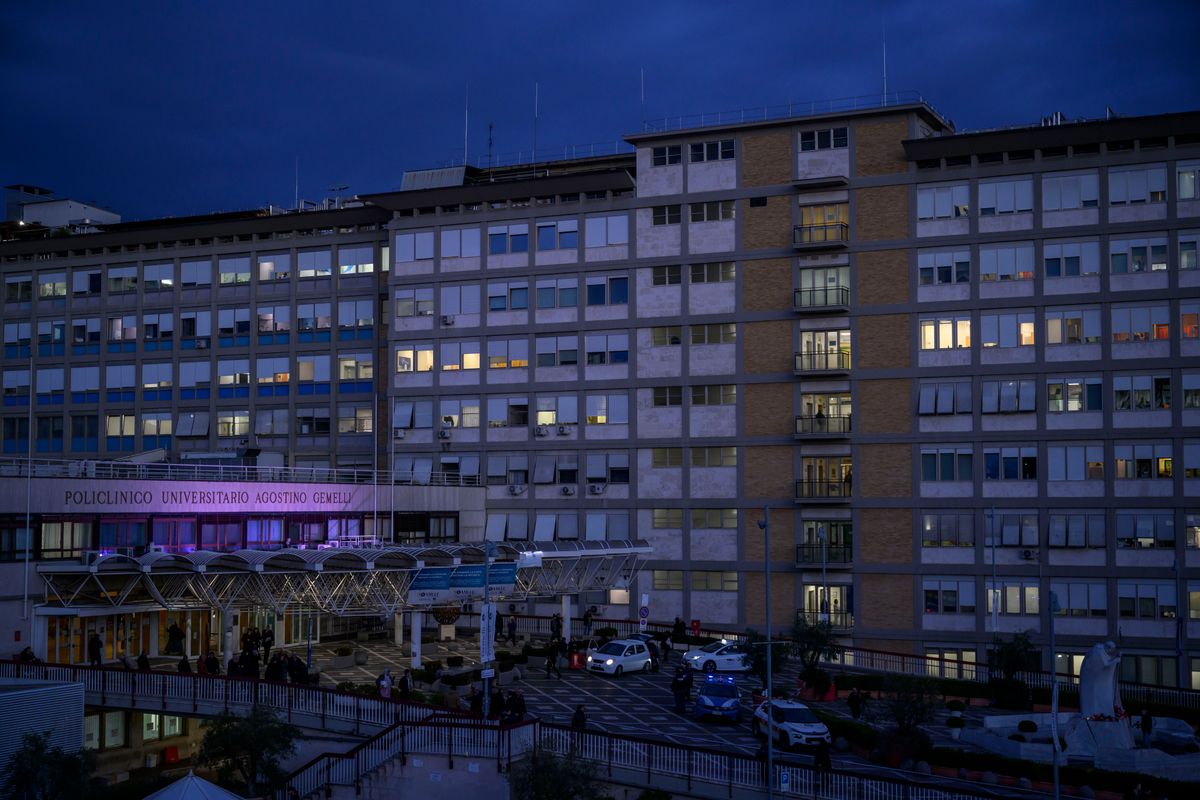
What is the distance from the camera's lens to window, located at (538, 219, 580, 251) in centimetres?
7400

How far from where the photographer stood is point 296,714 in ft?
128

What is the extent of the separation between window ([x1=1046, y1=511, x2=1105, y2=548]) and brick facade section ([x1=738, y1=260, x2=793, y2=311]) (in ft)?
58.4

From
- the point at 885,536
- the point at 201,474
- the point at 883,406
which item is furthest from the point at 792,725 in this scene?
the point at 201,474

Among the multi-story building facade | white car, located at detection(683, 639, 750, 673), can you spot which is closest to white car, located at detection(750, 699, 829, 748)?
white car, located at detection(683, 639, 750, 673)

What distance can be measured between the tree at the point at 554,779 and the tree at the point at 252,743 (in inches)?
296

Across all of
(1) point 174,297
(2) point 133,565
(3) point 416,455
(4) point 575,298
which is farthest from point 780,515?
(1) point 174,297

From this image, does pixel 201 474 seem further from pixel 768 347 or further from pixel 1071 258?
pixel 1071 258

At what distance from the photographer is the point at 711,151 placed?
71.2 meters

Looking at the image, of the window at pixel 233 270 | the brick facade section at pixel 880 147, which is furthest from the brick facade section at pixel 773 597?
the window at pixel 233 270

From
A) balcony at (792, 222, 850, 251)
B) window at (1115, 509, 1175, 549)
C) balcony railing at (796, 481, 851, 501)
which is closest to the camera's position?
window at (1115, 509, 1175, 549)

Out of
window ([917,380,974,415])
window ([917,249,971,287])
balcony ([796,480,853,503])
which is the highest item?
window ([917,249,971,287])

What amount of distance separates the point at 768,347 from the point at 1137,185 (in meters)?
20.5

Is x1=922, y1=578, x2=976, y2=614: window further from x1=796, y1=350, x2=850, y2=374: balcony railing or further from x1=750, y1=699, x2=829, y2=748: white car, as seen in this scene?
x1=750, y1=699, x2=829, y2=748: white car

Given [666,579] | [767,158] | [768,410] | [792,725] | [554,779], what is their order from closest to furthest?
[554,779], [792,725], [768,410], [767,158], [666,579]
